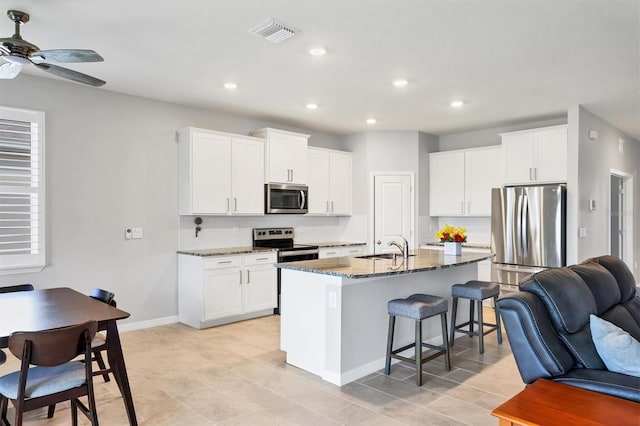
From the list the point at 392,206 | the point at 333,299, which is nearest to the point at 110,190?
the point at 333,299

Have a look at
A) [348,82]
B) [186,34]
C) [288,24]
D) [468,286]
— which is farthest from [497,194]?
[186,34]

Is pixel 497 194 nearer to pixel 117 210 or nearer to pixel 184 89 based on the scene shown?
pixel 184 89

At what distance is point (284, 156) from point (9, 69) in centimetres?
344

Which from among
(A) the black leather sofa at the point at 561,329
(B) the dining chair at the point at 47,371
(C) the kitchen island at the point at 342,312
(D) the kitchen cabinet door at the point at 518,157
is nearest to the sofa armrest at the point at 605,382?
(A) the black leather sofa at the point at 561,329

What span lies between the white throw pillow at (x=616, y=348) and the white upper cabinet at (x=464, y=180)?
4229mm

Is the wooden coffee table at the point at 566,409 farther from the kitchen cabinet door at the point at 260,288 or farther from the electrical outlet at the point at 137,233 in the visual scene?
the electrical outlet at the point at 137,233

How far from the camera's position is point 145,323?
15.9ft

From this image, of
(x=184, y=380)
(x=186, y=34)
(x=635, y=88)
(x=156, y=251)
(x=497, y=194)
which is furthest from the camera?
(x=497, y=194)

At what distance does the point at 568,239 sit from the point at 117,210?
5.35 m

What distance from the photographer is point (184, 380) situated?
3359mm

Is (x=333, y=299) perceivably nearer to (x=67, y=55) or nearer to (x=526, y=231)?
(x=67, y=55)

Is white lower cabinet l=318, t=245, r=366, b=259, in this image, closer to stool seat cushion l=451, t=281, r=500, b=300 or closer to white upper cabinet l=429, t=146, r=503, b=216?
white upper cabinet l=429, t=146, r=503, b=216

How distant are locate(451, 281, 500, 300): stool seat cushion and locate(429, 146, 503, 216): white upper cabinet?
2385mm

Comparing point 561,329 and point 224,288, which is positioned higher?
point 561,329
